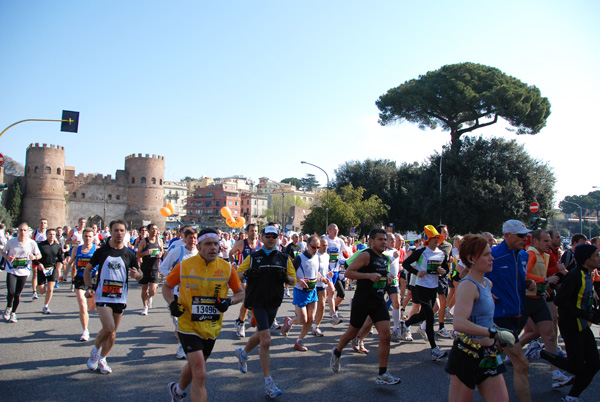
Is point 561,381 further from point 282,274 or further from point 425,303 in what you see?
point 282,274

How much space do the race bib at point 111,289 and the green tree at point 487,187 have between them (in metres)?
33.1

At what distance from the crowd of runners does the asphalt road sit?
0.21 metres

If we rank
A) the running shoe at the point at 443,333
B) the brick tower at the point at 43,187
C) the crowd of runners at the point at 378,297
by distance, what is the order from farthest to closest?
the brick tower at the point at 43,187
the running shoe at the point at 443,333
the crowd of runners at the point at 378,297

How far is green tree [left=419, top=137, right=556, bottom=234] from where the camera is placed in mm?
34781

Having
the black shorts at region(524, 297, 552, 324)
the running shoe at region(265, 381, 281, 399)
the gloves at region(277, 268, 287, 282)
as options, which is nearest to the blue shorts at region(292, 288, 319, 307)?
the gloves at region(277, 268, 287, 282)

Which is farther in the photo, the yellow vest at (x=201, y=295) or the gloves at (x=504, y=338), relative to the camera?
the yellow vest at (x=201, y=295)

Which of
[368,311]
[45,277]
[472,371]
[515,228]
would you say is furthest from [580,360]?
[45,277]

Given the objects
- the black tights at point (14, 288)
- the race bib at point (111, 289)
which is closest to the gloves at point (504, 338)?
the race bib at point (111, 289)

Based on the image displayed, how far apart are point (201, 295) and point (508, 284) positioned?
122 inches

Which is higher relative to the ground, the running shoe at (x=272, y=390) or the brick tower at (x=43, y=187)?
the brick tower at (x=43, y=187)

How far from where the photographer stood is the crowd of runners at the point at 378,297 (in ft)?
Result: 11.6

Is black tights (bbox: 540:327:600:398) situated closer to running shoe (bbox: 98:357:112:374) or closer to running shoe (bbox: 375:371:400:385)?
running shoe (bbox: 375:371:400:385)

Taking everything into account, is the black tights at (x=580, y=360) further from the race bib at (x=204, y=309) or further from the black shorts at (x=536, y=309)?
the race bib at (x=204, y=309)

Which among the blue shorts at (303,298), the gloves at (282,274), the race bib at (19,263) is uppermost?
the gloves at (282,274)
